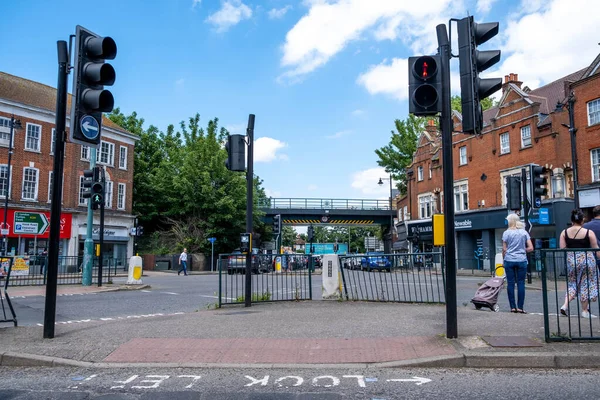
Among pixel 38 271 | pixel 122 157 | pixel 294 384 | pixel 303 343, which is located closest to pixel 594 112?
pixel 303 343

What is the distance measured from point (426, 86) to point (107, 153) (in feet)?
127

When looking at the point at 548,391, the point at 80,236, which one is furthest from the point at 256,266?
the point at 80,236

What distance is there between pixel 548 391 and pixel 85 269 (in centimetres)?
1748

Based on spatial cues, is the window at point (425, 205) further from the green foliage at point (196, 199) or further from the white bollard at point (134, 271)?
the white bollard at point (134, 271)

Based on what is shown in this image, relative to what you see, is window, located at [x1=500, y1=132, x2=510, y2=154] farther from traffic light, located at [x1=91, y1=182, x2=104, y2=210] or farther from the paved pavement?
the paved pavement

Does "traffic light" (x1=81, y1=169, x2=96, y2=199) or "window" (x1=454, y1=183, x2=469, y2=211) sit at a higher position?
"window" (x1=454, y1=183, x2=469, y2=211)

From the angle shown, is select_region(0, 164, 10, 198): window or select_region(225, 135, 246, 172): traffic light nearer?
select_region(225, 135, 246, 172): traffic light

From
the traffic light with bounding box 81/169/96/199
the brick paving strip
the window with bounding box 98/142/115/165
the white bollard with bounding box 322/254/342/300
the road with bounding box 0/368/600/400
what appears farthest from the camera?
the window with bounding box 98/142/115/165

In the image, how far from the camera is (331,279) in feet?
36.6

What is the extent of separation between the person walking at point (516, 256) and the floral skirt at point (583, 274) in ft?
5.15

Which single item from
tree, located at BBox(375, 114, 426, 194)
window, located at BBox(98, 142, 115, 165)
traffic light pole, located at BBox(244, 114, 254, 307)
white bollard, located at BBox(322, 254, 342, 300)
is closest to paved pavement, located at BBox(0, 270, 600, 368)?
Answer: traffic light pole, located at BBox(244, 114, 254, 307)

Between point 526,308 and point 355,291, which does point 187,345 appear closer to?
point 355,291

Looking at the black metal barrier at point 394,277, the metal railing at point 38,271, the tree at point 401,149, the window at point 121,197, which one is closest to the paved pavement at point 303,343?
the black metal barrier at point 394,277

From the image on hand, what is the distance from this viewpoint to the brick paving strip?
5.69 m
